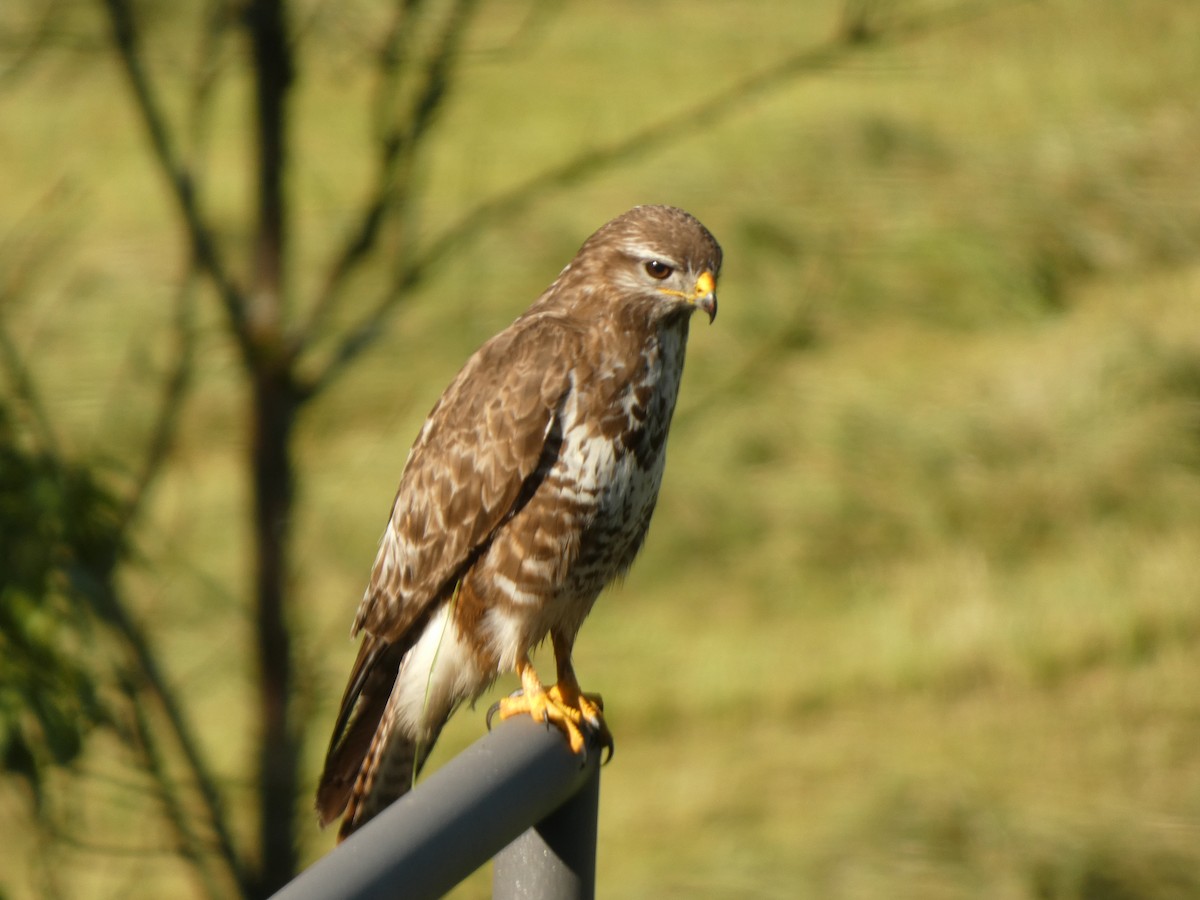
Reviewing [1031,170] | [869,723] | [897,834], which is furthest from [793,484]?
[1031,170]

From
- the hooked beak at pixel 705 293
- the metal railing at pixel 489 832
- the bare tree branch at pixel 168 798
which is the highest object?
the hooked beak at pixel 705 293

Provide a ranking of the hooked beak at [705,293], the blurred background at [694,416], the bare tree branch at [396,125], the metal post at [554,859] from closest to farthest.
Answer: the metal post at [554,859] < the hooked beak at [705,293] < the bare tree branch at [396,125] < the blurred background at [694,416]

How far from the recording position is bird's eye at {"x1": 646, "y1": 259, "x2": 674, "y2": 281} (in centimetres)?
269

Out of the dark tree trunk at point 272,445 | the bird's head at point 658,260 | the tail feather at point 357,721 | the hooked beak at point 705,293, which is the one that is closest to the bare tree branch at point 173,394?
the dark tree trunk at point 272,445

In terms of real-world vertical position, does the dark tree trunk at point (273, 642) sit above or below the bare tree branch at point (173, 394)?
below

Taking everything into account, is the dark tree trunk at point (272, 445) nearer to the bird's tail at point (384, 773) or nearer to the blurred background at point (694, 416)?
the blurred background at point (694, 416)

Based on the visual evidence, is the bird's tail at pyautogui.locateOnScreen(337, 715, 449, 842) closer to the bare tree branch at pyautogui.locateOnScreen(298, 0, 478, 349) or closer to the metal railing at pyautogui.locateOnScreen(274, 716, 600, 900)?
the metal railing at pyautogui.locateOnScreen(274, 716, 600, 900)

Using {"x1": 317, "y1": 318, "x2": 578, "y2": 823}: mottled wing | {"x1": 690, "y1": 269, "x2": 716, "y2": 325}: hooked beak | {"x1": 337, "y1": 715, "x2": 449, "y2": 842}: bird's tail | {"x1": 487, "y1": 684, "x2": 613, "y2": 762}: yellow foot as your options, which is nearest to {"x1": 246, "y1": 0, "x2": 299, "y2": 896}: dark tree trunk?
{"x1": 317, "y1": 318, "x2": 578, "y2": 823}: mottled wing

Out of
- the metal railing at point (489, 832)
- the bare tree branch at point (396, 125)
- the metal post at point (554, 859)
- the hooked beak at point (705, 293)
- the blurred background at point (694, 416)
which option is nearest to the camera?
the metal railing at point (489, 832)

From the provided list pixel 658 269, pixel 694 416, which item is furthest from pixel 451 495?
pixel 694 416

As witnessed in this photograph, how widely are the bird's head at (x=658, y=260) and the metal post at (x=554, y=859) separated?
0.93 m

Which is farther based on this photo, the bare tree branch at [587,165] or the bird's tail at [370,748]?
the bare tree branch at [587,165]

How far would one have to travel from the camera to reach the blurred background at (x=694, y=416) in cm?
362

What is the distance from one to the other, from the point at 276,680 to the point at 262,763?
8.0 inches
